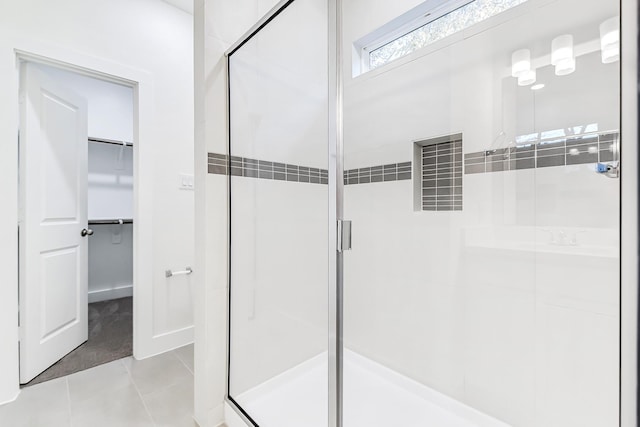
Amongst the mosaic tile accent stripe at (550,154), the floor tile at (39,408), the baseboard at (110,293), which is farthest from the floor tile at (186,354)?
the mosaic tile accent stripe at (550,154)

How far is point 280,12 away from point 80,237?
210 centimetres

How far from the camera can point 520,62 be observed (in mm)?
1338

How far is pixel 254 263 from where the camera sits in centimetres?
150

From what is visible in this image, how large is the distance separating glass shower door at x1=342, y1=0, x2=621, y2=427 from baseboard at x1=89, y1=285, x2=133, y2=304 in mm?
2942

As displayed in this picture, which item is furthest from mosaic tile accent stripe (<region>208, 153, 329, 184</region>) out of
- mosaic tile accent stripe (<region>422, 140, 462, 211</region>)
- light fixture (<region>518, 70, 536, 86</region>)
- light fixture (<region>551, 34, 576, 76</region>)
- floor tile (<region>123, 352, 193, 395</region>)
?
floor tile (<region>123, 352, 193, 395</region>)

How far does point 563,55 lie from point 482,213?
692 millimetres

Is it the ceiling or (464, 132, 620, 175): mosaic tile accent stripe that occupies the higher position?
the ceiling

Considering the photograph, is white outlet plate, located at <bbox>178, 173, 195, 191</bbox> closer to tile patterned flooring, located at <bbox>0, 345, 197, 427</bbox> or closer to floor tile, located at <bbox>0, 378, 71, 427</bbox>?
tile patterned flooring, located at <bbox>0, 345, 197, 427</bbox>

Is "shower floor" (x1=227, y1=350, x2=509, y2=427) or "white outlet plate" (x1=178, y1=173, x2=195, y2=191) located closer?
"shower floor" (x1=227, y1=350, x2=509, y2=427)

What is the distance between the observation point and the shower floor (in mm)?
1360

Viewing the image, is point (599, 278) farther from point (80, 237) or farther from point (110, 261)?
point (110, 261)

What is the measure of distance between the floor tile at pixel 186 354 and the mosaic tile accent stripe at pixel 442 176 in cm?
179

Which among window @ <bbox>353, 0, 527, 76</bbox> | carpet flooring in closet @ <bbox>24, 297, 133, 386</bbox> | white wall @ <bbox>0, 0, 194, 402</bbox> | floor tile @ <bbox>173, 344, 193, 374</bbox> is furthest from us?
floor tile @ <bbox>173, 344, 193, 374</bbox>

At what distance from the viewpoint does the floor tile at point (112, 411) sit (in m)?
1.48
